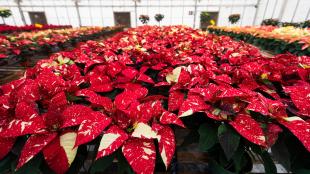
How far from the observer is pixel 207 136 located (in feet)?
2.06

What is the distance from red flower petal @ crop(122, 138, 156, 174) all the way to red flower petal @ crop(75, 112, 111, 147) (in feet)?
0.28

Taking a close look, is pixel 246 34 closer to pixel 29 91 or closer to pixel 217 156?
pixel 217 156

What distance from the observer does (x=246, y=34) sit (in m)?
5.08

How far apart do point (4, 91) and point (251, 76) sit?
42.8 inches

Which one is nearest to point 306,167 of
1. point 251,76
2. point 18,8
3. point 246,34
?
point 251,76

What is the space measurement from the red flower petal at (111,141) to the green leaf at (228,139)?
29cm

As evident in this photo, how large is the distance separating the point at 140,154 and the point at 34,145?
0.29 meters

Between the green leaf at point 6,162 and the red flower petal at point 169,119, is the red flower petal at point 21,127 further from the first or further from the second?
the red flower petal at point 169,119

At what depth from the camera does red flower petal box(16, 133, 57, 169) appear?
19.1 inches

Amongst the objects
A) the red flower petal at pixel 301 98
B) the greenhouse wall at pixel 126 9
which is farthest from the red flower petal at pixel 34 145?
the greenhouse wall at pixel 126 9

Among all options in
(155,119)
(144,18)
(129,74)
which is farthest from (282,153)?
(144,18)

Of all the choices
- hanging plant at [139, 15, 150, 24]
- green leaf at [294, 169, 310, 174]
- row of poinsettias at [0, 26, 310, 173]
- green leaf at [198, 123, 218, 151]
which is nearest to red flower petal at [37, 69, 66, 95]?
row of poinsettias at [0, 26, 310, 173]

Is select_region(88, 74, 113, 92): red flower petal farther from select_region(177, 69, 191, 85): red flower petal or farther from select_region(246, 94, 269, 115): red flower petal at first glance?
select_region(246, 94, 269, 115): red flower petal

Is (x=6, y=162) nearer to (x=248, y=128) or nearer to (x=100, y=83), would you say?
(x=100, y=83)
